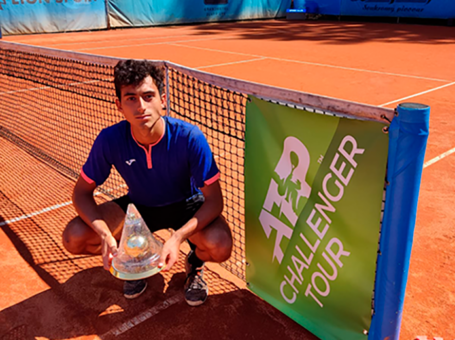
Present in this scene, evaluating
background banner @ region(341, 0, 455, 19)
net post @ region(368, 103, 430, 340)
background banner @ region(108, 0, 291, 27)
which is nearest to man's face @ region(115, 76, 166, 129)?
net post @ region(368, 103, 430, 340)

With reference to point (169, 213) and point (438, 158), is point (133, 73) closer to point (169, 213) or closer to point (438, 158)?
point (169, 213)

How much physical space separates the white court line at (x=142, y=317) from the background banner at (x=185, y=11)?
22.4 meters

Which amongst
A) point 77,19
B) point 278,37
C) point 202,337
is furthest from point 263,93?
point 77,19

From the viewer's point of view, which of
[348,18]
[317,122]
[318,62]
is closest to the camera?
[317,122]

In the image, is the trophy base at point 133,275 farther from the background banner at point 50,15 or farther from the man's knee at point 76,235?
the background banner at point 50,15

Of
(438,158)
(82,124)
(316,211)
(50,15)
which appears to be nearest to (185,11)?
(50,15)

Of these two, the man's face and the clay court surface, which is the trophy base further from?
the man's face

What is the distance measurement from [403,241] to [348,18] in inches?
1099

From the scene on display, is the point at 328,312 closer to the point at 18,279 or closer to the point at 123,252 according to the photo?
the point at 123,252

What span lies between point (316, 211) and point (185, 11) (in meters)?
24.9

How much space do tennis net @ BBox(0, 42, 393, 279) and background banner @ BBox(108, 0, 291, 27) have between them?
45.4 ft

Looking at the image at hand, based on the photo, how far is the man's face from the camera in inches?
113

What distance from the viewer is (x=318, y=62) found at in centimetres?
1327

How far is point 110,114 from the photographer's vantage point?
646cm
